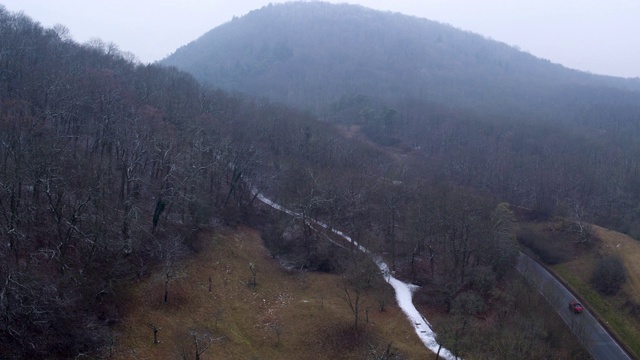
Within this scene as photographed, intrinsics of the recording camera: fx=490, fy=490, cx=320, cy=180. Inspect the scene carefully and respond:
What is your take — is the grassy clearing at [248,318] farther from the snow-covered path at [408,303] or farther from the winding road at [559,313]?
the winding road at [559,313]

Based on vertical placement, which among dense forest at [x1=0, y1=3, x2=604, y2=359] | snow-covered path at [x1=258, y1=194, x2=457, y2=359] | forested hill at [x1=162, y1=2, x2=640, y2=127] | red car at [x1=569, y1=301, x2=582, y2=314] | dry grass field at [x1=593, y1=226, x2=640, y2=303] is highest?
forested hill at [x1=162, y1=2, x2=640, y2=127]

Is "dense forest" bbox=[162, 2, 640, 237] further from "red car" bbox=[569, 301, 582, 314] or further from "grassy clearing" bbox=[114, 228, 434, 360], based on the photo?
"grassy clearing" bbox=[114, 228, 434, 360]

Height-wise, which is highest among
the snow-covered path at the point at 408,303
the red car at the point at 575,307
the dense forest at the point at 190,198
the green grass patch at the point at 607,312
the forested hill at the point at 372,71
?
the forested hill at the point at 372,71

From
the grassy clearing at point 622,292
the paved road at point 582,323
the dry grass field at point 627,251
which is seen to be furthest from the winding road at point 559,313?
the dry grass field at point 627,251

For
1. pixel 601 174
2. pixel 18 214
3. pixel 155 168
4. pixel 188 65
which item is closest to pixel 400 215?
pixel 155 168

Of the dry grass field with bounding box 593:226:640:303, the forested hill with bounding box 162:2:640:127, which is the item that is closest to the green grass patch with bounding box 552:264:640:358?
the dry grass field with bounding box 593:226:640:303

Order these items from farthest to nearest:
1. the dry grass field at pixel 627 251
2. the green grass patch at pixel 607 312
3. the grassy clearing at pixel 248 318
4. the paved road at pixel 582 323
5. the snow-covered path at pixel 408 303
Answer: the dry grass field at pixel 627 251
the green grass patch at pixel 607 312
the paved road at pixel 582 323
the snow-covered path at pixel 408 303
the grassy clearing at pixel 248 318
